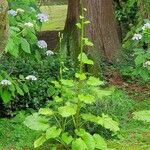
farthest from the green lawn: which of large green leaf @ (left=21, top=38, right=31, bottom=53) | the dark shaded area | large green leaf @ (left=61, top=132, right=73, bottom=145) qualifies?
the dark shaded area

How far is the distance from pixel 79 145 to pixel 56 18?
31.1 ft

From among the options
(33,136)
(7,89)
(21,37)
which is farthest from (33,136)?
(21,37)

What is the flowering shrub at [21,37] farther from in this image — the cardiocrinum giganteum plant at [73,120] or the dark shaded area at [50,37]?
the dark shaded area at [50,37]

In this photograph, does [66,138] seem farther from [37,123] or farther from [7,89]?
[7,89]

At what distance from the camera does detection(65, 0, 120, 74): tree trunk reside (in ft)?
27.7

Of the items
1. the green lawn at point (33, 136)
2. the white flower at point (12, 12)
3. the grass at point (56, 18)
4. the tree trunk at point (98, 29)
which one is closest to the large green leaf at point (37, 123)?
the green lawn at point (33, 136)

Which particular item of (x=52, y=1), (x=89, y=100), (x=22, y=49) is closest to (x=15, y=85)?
(x=22, y=49)

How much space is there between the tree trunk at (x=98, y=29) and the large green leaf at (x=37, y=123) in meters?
3.17

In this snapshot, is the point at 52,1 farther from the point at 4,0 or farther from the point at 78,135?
the point at 4,0

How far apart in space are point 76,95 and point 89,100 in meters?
0.24

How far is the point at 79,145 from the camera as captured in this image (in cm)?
484

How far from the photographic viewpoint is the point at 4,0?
296cm

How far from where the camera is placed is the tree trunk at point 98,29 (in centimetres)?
845

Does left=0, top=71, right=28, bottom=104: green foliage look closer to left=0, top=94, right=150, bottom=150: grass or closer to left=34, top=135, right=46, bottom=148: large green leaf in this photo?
left=0, top=94, right=150, bottom=150: grass
